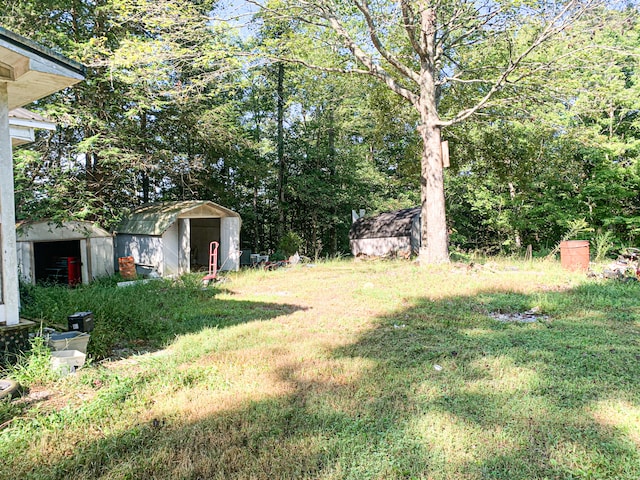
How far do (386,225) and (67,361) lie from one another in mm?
14319

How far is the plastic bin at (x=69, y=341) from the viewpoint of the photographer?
389 centimetres

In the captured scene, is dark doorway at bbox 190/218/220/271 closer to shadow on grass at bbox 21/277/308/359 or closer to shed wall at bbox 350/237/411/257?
shed wall at bbox 350/237/411/257

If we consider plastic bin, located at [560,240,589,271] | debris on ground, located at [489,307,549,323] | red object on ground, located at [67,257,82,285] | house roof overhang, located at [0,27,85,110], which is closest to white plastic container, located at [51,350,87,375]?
house roof overhang, located at [0,27,85,110]

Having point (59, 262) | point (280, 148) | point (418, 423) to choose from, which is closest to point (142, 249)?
point (59, 262)

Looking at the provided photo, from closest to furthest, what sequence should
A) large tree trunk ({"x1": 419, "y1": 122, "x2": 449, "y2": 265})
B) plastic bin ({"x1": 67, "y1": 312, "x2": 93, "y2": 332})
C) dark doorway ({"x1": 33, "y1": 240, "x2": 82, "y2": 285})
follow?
plastic bin ({"x1": 67, "y1": 312, "x2": 93, "y2": 332}) → large tree trunk ({"x1": 419, "y1": 122, "x2": 449, "y2": 265}) → dark doorway ({"x1": 33, "y1": 240, "x2": 82, "y2": 285})

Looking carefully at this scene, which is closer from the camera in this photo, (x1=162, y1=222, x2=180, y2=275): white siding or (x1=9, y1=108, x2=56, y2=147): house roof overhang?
(x1=9, y1=108, x2=56, y2=147): house roof overhang

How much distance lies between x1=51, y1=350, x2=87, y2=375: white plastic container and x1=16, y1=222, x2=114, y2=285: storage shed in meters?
7.26

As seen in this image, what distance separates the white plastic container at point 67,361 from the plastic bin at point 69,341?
0.27 ft

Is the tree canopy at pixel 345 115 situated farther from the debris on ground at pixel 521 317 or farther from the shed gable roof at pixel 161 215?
the debris on ground at pixel 521 317

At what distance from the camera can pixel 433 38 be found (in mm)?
10883

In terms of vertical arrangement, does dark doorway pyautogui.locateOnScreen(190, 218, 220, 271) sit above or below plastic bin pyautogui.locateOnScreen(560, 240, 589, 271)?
above

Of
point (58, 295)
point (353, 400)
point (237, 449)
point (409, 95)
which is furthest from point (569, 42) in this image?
point (58, 295)

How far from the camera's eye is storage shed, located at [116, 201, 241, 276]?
1150 centimetres

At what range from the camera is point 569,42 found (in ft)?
28.9
